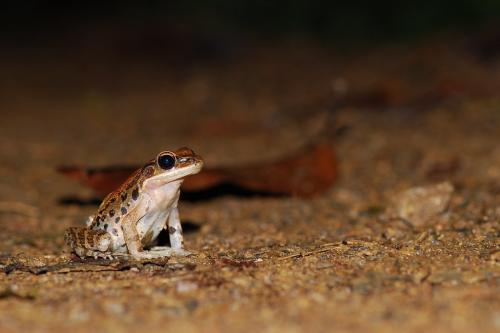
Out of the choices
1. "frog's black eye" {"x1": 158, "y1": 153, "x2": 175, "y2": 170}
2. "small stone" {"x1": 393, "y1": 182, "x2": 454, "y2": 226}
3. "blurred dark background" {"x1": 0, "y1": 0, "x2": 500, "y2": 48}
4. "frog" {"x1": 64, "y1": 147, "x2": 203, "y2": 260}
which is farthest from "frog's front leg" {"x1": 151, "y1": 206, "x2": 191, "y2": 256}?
"blurred dark background" {"x1": 0, "y1": 0, "x2": 500, "y2": 48}

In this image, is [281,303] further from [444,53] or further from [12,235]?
[444,53]

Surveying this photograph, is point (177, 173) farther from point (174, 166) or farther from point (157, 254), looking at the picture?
point (157, 254)

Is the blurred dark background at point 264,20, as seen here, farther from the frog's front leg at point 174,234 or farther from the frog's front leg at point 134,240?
the frog's front leg at point 134,240

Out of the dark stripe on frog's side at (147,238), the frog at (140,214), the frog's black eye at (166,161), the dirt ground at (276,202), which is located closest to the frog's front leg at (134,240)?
the frog at (140,214)

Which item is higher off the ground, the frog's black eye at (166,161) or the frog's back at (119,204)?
the frog's black eye at (166,161)

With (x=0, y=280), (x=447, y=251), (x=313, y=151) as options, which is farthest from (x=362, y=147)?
(x=0, y=280)

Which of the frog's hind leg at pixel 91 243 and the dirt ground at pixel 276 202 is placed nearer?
the dirt ground at pixel 276 202
